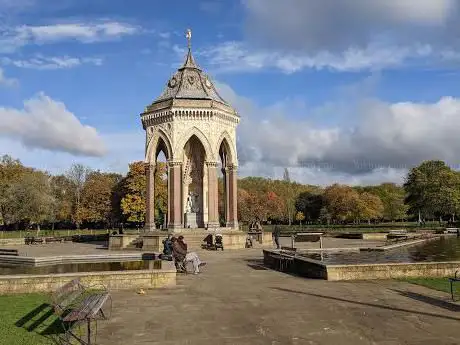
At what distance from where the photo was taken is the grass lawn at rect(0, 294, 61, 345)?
23.5ft

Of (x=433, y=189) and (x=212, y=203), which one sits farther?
(x=433, y=189)

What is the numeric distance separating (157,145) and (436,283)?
23711 mm

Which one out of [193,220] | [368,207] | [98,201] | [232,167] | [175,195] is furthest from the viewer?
[368,207]

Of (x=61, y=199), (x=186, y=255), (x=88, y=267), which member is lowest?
(x=88, y=267)

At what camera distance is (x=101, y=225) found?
7756 cm

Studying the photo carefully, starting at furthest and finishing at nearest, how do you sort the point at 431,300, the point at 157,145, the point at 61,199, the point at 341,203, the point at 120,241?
the point at 341,203, the point at 61,199, the point at 157,145, the point at 120,241, the point at 431,300

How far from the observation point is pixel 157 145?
1287 inches

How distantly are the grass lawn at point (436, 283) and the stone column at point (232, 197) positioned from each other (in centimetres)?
2030

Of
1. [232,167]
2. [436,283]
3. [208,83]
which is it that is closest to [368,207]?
[232,167]

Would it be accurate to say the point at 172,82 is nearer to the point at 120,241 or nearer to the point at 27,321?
the point at 120,241

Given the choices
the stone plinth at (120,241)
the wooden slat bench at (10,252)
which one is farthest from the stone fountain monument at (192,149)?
the wooden slat bench at (10,252)

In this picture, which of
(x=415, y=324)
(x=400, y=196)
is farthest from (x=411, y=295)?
(x=400, y=196)

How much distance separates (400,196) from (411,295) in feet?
292

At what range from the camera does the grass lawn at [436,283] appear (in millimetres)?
11133
